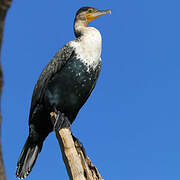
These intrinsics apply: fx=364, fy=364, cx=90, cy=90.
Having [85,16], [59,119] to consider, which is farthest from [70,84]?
[85,16]

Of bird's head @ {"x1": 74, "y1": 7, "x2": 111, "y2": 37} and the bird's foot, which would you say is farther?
bird's head @ {"x1": 74, "y1": 7, "x2": 111, "y2": 37}

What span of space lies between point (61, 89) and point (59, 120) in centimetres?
50

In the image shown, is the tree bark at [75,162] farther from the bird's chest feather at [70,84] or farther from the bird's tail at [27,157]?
the bird's tail at [27,157]

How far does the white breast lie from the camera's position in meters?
5.54

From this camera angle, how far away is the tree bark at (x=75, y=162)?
411cm

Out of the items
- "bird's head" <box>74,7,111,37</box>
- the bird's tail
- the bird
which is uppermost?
"bird's head" <box>74,7,111,37</box>

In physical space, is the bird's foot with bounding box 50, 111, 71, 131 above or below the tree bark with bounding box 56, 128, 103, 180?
above

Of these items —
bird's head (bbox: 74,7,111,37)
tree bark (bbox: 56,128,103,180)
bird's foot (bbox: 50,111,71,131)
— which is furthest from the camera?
bird's head (bbox: 74,7,111,37)

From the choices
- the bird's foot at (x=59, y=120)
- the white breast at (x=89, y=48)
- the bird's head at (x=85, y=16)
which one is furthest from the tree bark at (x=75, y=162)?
the bird's head at (x=85, y=16)

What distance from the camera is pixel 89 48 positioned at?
5551mm

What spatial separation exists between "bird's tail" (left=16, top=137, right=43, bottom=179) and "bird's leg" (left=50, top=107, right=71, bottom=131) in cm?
59

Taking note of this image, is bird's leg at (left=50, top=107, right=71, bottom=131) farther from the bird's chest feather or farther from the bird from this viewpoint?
the bird's chest feather

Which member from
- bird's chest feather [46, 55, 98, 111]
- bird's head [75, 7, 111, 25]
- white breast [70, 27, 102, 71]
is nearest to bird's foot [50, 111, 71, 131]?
bird's chest feather [46, 55, 98, 111]

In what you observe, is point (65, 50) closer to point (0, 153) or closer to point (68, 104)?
point (68, 104)
